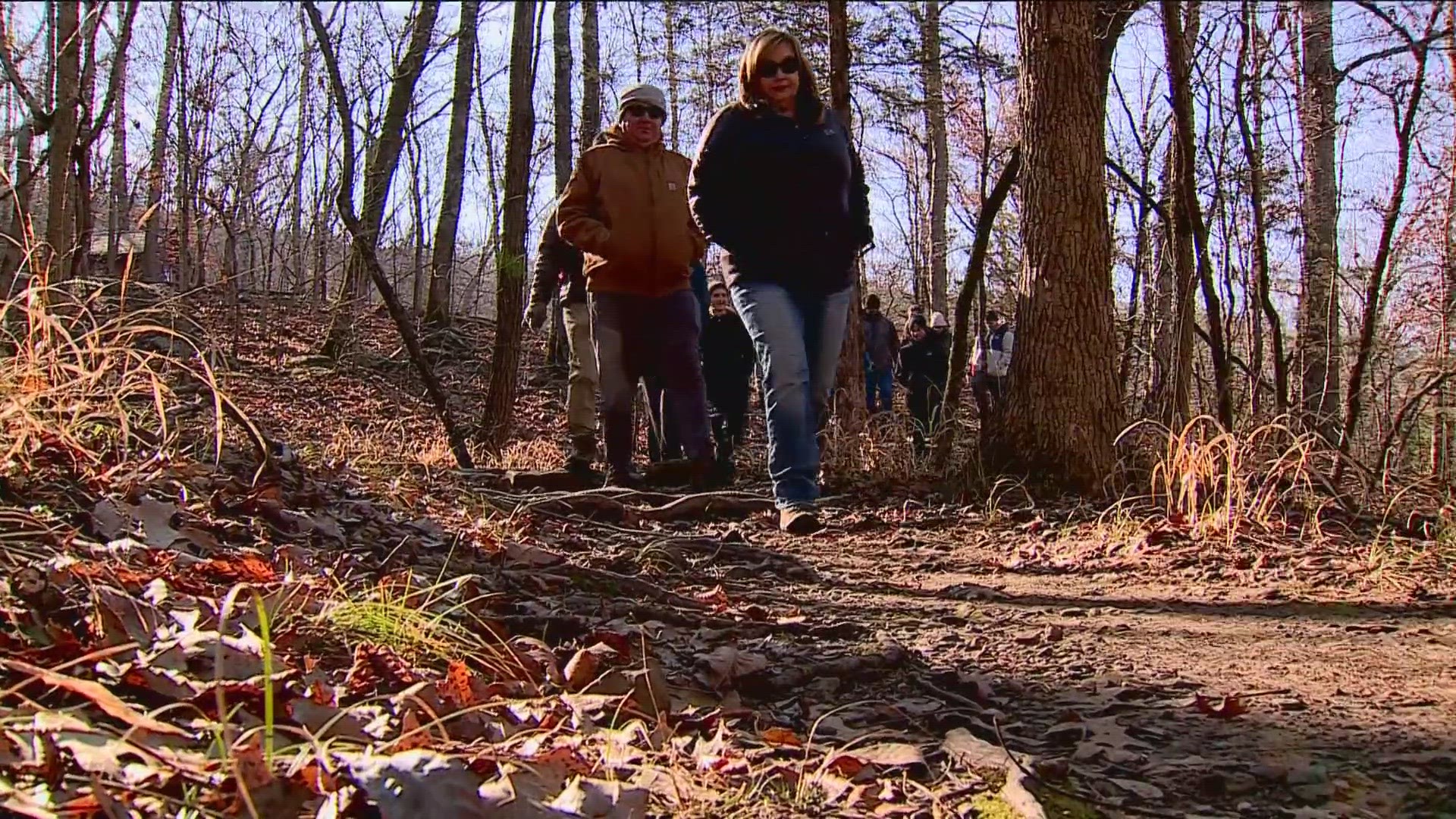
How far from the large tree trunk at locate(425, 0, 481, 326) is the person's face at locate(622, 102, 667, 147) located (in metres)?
10.6

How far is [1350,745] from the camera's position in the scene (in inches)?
64.9

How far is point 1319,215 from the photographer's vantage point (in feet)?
38.2

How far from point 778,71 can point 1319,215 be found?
996 cm

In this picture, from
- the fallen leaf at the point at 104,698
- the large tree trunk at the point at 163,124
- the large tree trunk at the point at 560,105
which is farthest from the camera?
the large tree trunk at the point at 163,124

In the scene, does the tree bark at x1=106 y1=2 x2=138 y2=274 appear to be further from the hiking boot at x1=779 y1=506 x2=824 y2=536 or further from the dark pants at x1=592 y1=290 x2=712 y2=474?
the hiking boot at x1=779 y1=506 x2=824 y2=536

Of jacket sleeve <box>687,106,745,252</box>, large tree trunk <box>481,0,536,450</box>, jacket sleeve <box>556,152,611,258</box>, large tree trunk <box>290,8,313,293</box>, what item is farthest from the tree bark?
jacket sleeve <box>687,106,745,252</box>

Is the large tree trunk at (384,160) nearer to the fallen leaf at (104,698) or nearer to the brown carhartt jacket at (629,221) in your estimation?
the brown carhartt jacket at (629,221)

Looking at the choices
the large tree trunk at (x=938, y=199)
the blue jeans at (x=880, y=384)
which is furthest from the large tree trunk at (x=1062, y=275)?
the large tree trunk at (x=938, y=199)

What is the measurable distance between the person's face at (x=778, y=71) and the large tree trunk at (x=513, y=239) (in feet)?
11.1

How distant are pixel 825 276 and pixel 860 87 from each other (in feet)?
31.4

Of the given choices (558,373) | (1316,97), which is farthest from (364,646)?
(558,373)

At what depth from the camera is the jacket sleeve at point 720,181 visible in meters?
4.07

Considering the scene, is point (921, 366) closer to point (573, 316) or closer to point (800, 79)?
point (573, 316)

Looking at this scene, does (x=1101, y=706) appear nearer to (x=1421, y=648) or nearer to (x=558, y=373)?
(x=1421, y=648)
